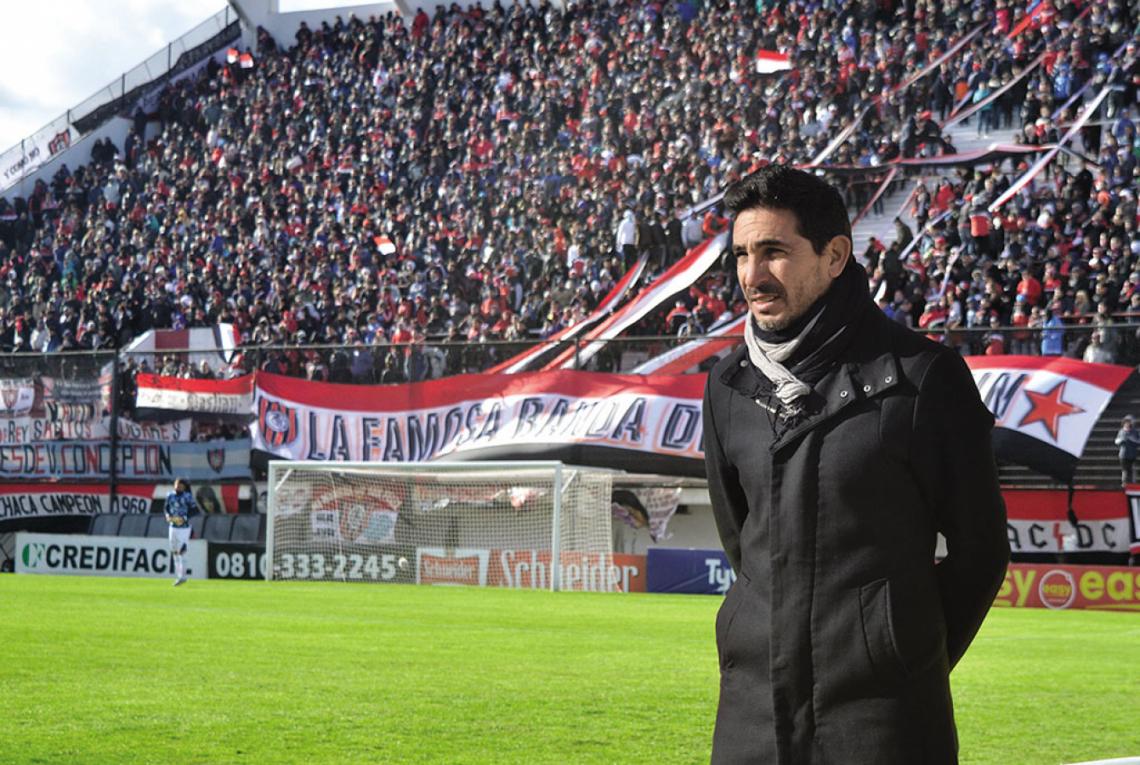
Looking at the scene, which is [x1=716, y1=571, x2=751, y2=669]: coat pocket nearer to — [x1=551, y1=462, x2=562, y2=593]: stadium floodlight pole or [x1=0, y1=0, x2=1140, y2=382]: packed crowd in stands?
[x1=0, y1=0, x2=1140, y2=382]: packed crowd in stands

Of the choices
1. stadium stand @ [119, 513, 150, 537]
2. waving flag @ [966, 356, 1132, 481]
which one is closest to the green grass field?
waving flag @ [966, 356, 1132, 481]

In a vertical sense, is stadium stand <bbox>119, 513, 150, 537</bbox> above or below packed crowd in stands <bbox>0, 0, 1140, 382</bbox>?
below

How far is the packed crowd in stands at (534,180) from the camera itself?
27.8 metres

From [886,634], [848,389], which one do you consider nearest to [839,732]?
[886,634]

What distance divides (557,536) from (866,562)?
2308cm

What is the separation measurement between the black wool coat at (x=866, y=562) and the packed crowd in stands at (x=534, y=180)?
65.9 ft

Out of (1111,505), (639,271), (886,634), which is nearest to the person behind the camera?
(886,634)

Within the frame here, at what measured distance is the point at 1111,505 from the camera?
22.3 metres

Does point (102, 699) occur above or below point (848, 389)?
below

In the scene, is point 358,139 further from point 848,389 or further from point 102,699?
point 848,389

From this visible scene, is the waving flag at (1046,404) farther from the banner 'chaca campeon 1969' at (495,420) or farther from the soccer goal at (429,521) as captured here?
the soccer goal at (429,521)

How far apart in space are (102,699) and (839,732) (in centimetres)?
844

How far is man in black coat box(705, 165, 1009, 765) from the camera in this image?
327cm

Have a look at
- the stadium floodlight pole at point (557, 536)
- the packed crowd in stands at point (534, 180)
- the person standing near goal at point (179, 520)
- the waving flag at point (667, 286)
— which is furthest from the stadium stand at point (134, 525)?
the waving flag at point (667, 286)
